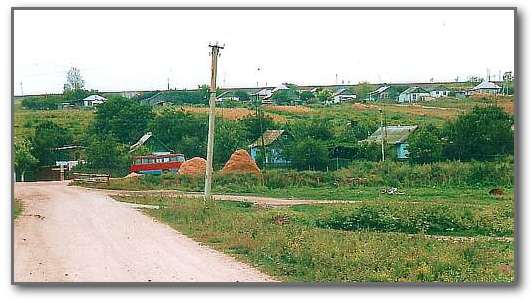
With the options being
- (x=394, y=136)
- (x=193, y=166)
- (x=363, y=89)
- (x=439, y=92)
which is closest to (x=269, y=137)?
(x=193, y=166)

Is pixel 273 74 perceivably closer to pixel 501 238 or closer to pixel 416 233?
pixel 416 233

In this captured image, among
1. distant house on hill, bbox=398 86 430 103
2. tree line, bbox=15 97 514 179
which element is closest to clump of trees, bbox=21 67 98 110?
tree line, bbox=15 97 514 179

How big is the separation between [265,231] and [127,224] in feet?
2.47

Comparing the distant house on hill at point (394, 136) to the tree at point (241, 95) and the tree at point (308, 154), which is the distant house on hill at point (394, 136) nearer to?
the tree at point (308, 154)

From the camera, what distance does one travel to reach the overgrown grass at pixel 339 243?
5.48 metres

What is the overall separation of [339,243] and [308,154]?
0.53 meters

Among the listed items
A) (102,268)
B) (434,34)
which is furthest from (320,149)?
(102,268)

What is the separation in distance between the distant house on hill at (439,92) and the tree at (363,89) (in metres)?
0.33

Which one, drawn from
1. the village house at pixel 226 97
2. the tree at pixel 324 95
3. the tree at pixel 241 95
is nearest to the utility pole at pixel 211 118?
the village house at pixel 226 97

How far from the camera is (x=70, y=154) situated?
5648mm

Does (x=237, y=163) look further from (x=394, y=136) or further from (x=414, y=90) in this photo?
(x=414, y=90)

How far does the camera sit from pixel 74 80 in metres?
5.64

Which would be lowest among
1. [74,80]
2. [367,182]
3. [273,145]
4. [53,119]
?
[367,182]

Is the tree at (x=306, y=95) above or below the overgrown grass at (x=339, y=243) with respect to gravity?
above
